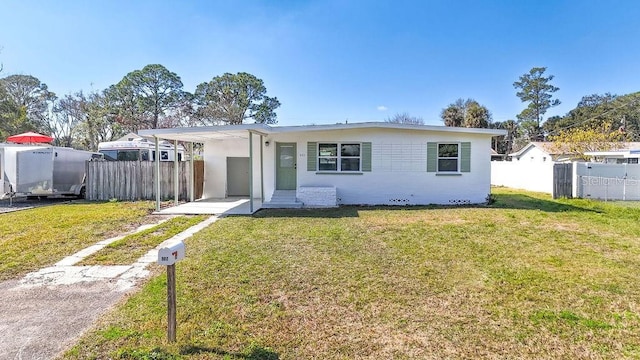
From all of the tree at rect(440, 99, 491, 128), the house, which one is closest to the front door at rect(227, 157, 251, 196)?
the house

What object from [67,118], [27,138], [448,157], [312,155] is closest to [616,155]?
[448,157]

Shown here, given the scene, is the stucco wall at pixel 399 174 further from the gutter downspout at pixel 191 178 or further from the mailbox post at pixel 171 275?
the mailbox post at pixel 171 275

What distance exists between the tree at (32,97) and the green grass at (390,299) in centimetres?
3648

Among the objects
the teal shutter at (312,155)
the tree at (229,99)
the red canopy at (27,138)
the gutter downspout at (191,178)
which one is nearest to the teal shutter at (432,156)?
the teal shutter at (312,155)

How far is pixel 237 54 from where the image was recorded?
16.9 metres

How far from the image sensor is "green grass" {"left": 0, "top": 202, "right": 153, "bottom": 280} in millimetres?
5375

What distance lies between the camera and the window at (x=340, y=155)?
466 inches

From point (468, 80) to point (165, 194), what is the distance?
2942 centimetres

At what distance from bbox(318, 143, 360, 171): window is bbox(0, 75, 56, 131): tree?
→ 32433 mm

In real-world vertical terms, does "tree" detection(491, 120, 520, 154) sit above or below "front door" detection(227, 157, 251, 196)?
above

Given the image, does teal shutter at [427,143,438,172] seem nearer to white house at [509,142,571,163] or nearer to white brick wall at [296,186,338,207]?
white brick wall at [296,186,338,207]

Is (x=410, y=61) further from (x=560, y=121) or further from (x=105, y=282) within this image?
(x=560, y=121)

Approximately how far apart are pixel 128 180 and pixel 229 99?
24.3m

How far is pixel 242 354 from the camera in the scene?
266 cm
